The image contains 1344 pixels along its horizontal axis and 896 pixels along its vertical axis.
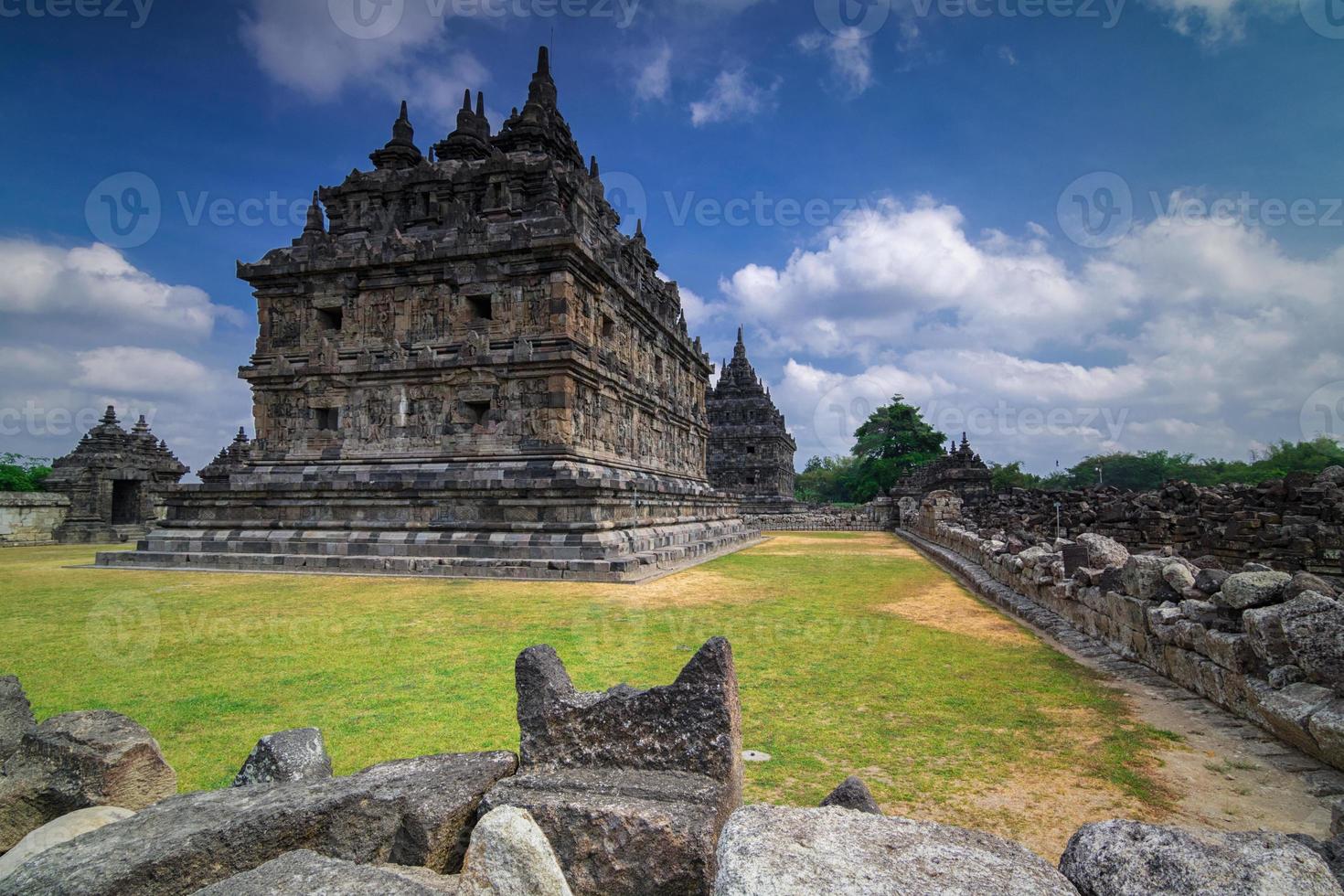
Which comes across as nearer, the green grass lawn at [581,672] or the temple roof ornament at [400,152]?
the green grass lawn at [581,672]

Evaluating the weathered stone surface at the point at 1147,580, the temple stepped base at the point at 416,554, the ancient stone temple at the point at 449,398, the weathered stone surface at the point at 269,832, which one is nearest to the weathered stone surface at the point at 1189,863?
the weathered stone surface at the point at 269,832

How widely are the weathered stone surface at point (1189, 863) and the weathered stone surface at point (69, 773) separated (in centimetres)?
383

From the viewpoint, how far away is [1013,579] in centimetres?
1080

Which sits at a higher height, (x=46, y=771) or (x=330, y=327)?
(x=330, y=327)

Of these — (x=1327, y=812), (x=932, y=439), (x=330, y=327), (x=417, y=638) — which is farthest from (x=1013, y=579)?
(x=932, y=439)

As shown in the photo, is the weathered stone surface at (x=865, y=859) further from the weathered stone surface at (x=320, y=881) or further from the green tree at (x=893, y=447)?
the green tree at (x=893, y=447)

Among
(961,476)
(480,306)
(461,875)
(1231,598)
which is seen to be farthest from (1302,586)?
(961,476)

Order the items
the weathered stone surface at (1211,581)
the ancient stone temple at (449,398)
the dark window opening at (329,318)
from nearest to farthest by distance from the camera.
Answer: the weathered stone surface at (1211,581) → the ancient stone temple at (449,398) → the dark window opening at (329,318)

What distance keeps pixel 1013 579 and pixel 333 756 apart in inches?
394

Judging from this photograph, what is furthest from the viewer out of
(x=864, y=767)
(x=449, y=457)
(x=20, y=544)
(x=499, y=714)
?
(x=20, y=544)

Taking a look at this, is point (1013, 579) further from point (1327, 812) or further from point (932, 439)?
point (932, 439)

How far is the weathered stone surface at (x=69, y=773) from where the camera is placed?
2928mm

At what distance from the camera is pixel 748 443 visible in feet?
160

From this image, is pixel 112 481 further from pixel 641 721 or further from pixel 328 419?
pixel 641 721
